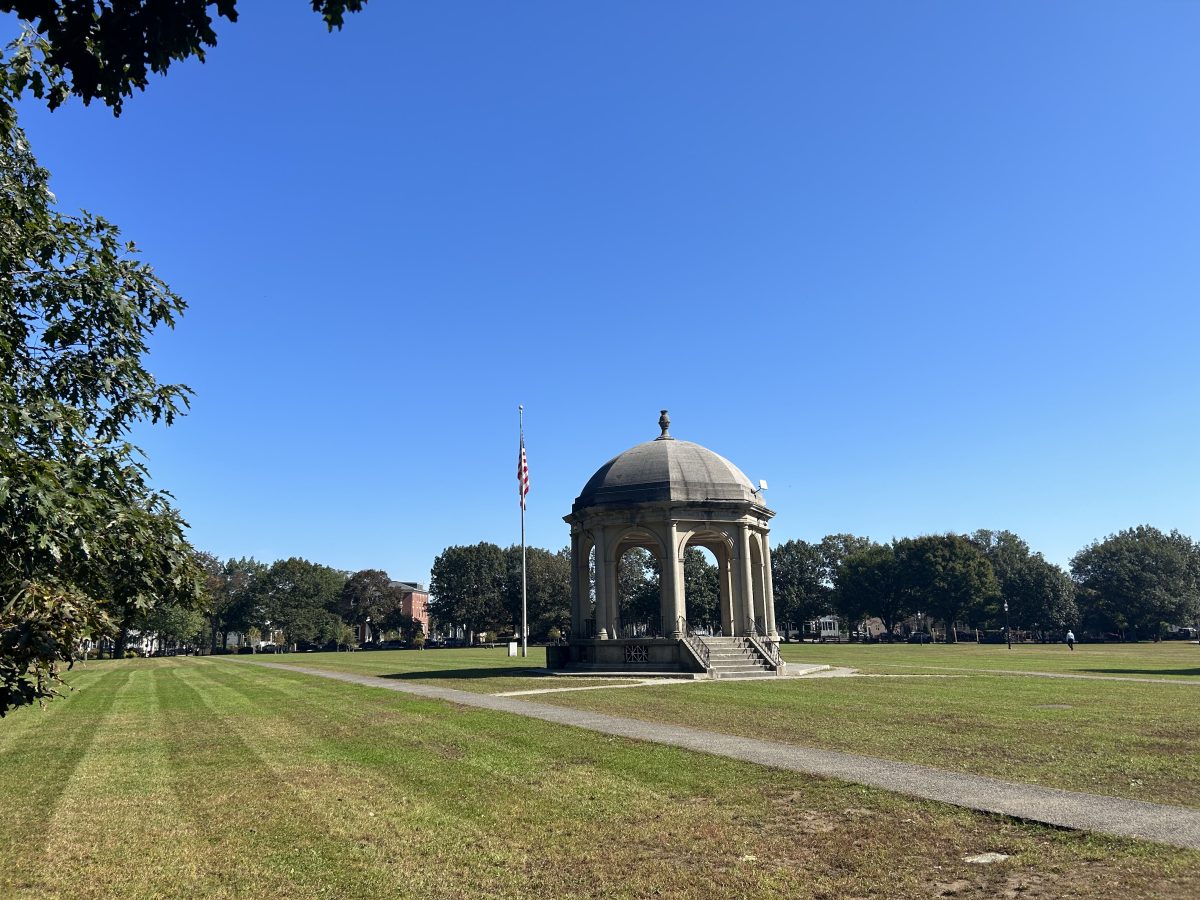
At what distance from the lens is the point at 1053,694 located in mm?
22625

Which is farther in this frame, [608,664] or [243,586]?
[243,586]

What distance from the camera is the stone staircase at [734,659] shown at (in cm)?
3158

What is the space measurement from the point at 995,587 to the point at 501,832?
107 meters

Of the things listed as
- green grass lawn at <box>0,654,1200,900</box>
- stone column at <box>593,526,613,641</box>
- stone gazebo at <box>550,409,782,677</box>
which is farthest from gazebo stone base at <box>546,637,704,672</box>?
green grass lawn at <box>0,654,1200,900</box>

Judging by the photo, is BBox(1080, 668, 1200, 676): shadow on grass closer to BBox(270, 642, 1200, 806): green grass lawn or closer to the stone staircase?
BBox(270, 642, 1200, 806): green grass lawn

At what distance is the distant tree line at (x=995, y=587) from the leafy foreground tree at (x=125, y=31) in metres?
107

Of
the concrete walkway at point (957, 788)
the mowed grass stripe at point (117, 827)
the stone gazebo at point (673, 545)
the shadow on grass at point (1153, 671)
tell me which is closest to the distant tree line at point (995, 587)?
the shadow on grass at point (1153, 671)

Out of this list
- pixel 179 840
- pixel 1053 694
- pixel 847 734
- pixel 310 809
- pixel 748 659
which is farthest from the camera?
pixel 748 659

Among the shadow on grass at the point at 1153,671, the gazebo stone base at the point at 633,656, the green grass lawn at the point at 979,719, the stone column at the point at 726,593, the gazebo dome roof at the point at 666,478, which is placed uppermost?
the gazebo dome roof at the point at 666,478

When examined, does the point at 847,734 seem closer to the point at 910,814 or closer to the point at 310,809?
the point at 910,814

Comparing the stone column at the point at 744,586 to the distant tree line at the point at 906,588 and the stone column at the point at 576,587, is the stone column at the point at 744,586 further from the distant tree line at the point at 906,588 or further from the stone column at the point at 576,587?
the distant tree line at the point at 906,588

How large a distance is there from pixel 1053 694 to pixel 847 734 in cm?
1117

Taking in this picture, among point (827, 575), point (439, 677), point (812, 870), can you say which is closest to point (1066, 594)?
point (827, 575)

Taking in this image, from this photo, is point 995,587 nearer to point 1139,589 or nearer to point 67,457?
point 1139,589
